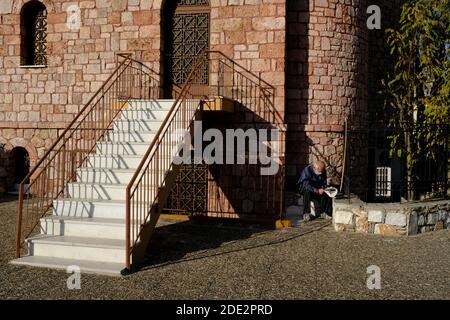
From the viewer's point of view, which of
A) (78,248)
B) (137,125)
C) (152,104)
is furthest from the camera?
(152,104)

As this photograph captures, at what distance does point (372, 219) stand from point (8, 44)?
9.51 meters

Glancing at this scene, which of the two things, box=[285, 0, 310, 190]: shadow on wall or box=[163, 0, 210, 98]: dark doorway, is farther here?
box=[163, 0, 210, 98]: dark doorway

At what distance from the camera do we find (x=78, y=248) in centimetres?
534

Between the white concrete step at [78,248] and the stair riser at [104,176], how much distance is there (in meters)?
1.15

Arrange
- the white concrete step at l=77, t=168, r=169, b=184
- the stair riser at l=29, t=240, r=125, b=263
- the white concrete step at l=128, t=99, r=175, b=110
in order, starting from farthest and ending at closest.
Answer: the white concrete step at l=128, t=99, r=175, b=110 < the white concrete step at l=77, t=168, r=169, b=184 < the stair riser at l=29, t=240, r=125, b=263

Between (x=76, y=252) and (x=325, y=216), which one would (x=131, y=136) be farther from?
(x=325, y=216)

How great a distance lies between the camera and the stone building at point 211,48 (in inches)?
344

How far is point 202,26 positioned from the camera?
30.2 feet

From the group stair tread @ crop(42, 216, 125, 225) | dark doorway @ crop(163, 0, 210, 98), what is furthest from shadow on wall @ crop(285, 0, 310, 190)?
stair tread @ crop(42, 216, 125, 225)

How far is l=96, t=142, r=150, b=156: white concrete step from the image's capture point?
6832 mm

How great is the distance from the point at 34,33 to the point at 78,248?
24.3 ft

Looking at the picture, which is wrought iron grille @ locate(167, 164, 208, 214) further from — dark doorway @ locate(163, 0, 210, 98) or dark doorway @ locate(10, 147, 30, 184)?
dark doorway @ locate(10, 147, 30, 184)

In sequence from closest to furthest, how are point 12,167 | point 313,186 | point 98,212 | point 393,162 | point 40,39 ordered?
point 98,212
point 313,186
point 40,39
point 12,167
point 393,162

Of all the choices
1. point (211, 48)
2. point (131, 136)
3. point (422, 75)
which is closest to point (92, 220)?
point (131, 136)
